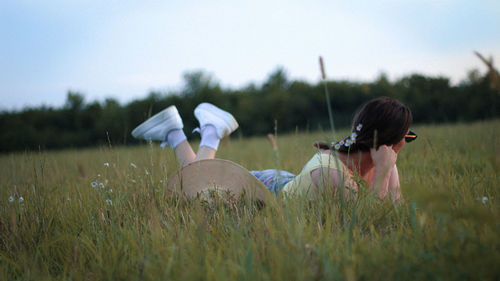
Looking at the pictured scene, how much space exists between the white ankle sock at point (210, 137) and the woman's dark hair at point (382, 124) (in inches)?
58.8

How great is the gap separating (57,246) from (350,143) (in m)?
1.71

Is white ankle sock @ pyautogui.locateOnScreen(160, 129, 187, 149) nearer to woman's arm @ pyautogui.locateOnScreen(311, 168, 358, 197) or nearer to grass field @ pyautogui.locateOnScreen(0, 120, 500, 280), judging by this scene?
grass field @ pyautogui.locateOnScreen(0, 120, 500, 280)

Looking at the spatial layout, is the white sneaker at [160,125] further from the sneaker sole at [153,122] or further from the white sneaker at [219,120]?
the white sneaker at [219,120]

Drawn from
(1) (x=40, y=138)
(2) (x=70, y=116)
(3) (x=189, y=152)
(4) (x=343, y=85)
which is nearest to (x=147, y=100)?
(2) (x=70, y=116)

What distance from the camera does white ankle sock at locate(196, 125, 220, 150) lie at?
308cm

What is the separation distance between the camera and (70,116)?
1542 centimetres

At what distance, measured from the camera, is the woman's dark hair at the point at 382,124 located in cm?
190

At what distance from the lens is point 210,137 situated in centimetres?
311

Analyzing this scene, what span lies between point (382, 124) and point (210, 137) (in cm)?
176

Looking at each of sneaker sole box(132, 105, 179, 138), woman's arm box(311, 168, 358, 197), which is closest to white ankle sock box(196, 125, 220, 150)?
sneaker sole box(132, 105, 179, 138)

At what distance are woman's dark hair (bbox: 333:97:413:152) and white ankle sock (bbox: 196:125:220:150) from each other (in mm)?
1493

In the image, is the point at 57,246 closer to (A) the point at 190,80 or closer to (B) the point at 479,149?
(B) the point at 479,149

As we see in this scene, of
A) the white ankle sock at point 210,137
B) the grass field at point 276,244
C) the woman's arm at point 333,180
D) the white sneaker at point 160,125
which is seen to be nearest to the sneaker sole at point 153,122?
the white sneaker at point 160,125

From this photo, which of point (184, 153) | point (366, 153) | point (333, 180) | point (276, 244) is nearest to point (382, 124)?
point (366, 153)
